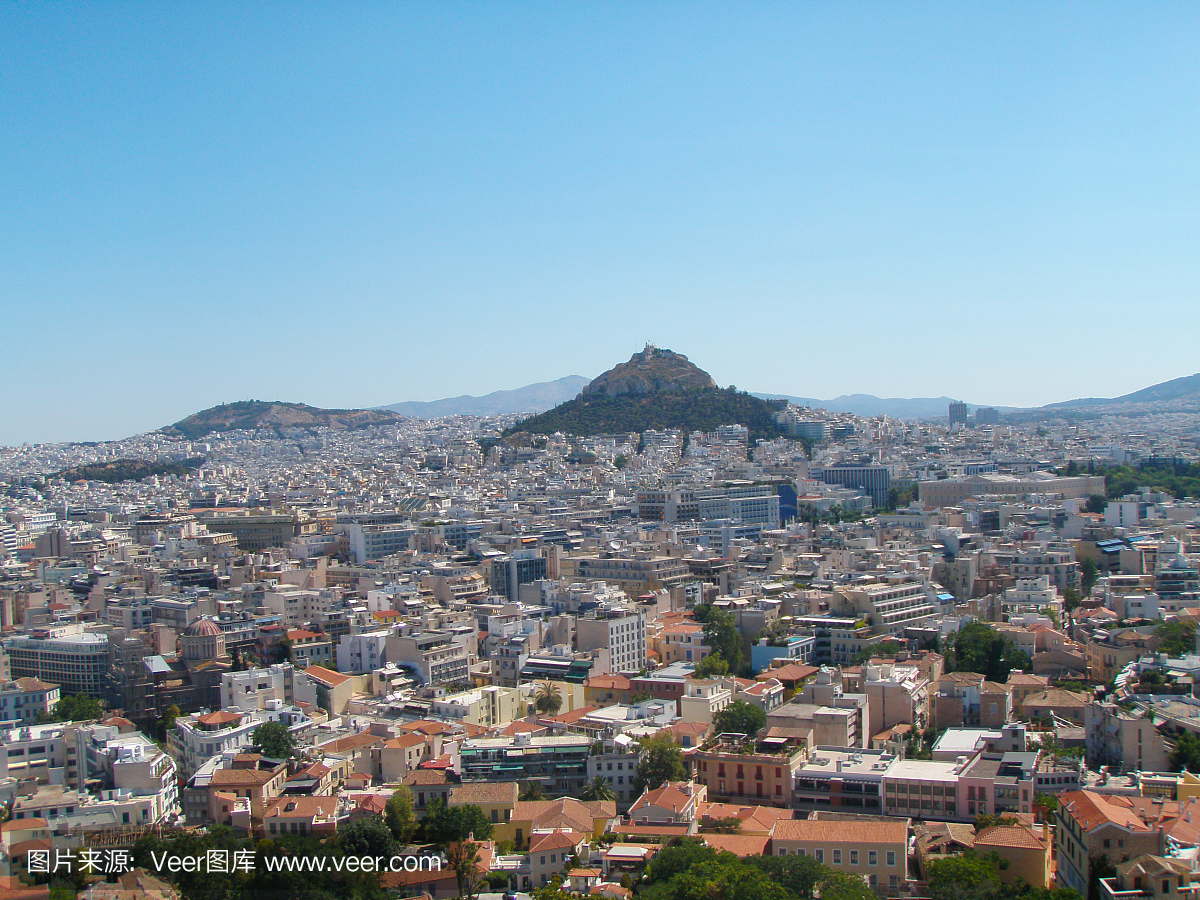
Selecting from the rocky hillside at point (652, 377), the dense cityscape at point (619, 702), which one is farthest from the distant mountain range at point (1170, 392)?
the dense cityscape at point (619, 702)

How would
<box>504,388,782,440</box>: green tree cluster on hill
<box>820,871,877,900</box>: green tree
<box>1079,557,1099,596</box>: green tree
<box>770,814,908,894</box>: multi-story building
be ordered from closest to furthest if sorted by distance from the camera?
<box>820,871,877,900</box>: green tree < <box>770,814,908,894</box>: multi-story building < <box>1079,557,1099,596</box>: green tree < <box>504,388,782,440</box>: green tree cluster on hill

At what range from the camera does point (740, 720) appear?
17.9 metres

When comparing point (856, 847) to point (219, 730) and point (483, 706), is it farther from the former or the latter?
point (219, 730)

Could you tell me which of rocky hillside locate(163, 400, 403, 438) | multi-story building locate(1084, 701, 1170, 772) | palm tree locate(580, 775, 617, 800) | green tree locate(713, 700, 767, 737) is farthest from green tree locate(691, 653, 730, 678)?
rocky hillside locate(163, 400, 403, 438)

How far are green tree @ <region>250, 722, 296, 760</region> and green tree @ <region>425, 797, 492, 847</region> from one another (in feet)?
11.7

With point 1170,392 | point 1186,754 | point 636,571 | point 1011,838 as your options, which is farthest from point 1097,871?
point 1170,392

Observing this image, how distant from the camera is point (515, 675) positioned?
2347cm

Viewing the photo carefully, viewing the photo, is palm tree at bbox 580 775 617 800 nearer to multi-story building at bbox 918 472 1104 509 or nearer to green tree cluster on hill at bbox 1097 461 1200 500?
multi-story building at bbox 918 472 1104 509

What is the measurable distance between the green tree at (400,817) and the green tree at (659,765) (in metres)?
3.13

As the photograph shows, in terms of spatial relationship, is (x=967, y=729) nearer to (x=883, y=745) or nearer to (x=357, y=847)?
(x=883, y=745)

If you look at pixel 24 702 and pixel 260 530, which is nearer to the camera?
pixel 24 702

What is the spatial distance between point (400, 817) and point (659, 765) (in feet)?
11.5

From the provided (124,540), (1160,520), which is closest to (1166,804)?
(1160,520)

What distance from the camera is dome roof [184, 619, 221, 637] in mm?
23984
